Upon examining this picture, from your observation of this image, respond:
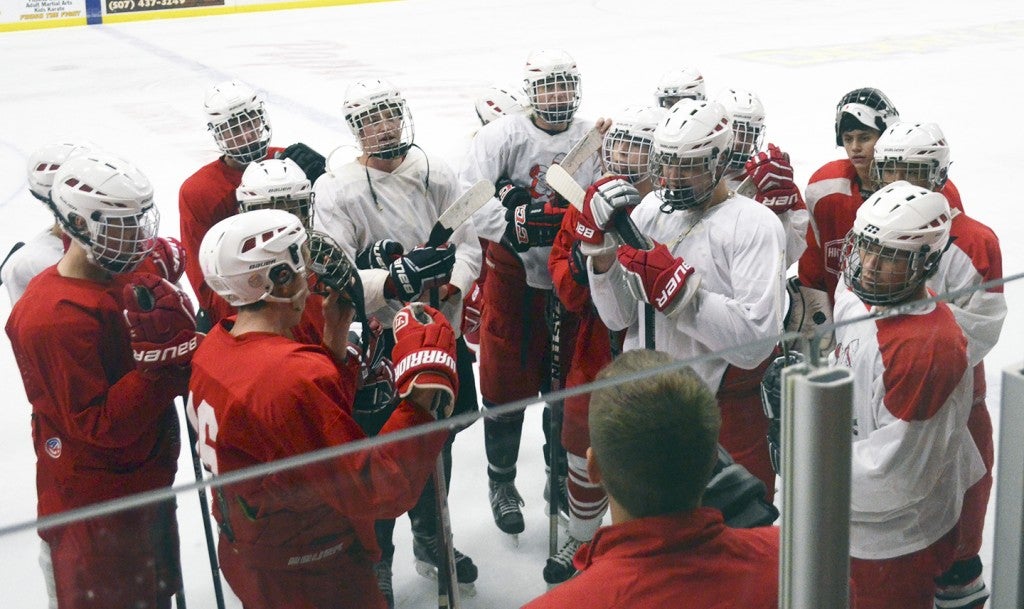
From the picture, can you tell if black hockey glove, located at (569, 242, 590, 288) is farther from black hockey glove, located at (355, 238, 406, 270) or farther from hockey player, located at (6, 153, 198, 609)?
hockey player, located at (6, 153, 198, 609)

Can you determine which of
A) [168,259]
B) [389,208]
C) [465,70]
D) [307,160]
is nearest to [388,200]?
[389,208]

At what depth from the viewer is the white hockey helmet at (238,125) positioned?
327cm

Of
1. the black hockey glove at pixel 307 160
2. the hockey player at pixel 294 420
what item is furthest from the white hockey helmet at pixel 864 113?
the hockey player at pixel 294 420

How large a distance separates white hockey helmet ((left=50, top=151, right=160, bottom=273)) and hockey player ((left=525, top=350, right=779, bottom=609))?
1259 mm

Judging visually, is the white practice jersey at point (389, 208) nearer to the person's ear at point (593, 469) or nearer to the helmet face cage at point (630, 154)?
the helmet face cage at point (630, 154)

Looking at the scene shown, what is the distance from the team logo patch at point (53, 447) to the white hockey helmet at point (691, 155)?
131 centimetres

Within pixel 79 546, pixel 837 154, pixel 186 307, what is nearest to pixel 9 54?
pixel 837 154

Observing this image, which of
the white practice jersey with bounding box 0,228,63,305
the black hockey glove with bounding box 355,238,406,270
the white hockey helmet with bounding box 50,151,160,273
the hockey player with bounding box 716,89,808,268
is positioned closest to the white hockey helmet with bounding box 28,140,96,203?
the white practice jersey with bounding box 0,228,63,305

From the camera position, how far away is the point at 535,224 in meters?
3.15

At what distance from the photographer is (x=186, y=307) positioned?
2.09 metres

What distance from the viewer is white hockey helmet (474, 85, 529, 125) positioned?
378 cm

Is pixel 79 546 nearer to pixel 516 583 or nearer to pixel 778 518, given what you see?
pixel 516 583

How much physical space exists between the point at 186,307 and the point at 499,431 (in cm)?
110

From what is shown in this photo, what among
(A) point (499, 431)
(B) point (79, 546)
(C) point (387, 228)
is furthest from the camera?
(C) point (387, 228)
